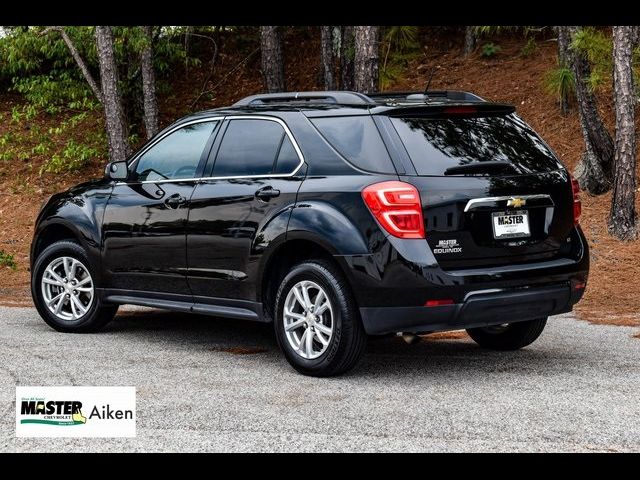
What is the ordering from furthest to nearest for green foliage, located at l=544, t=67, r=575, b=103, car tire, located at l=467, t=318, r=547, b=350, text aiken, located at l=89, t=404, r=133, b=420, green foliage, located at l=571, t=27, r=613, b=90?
green foliage, located at l=544, t=67, r=575, b=103 < green foliage, located at l=571, t=27, r=613, b=90 < car tire, located at l=467, t=318, r=547, b=350 < text aiken, located at l=89, t=404, r=133, b=420

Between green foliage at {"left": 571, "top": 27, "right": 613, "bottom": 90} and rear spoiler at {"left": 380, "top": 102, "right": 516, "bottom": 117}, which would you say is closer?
rear spoiler at {"left": 380, "top": 102, "right": 516, "bottom": 117}

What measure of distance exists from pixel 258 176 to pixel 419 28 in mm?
15546

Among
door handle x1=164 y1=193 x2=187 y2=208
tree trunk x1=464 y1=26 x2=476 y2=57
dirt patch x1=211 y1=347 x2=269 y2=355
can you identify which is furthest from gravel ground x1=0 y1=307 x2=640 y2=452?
tree trunk x1=464 y1=26 x2=476 y2=57

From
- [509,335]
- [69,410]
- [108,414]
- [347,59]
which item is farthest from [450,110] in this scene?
[347,59]

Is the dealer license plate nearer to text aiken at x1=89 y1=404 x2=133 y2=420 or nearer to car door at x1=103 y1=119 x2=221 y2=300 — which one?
car door at x1=103 y1=119 x2=221 y2=300

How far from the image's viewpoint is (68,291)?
912 centimetres

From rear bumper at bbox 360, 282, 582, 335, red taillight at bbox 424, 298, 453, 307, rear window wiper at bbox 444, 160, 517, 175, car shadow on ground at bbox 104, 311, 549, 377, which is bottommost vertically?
car shadow on ground at bbox 104, 311, 549, 377

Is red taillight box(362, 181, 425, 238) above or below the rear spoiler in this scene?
below

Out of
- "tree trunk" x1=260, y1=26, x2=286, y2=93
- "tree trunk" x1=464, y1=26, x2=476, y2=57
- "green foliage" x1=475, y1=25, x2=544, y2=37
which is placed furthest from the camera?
"tree trunk" x1=464, y1=26, x2=476, y2=57

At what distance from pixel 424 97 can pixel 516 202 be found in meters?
1.19

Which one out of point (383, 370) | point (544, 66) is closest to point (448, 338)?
point (383, 370)

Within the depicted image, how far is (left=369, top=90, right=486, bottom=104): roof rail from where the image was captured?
753 cm

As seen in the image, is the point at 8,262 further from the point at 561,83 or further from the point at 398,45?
the point at 398,45

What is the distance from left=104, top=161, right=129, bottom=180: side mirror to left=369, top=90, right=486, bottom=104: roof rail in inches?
90.5
